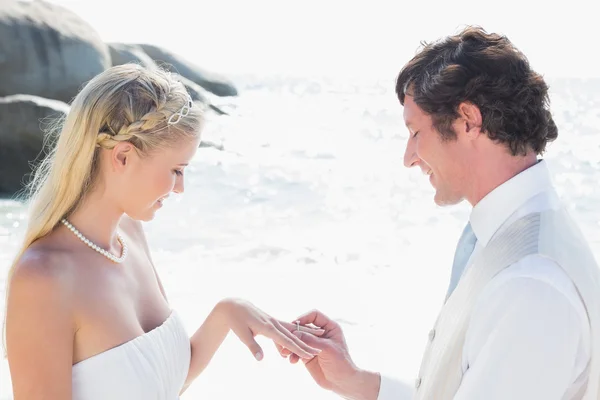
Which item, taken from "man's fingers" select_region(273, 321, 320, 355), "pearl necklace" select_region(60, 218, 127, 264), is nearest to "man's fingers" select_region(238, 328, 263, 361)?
"man's fingers" select_region(273, 321, 320, 355)

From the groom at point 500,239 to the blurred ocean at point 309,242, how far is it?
1.26 m

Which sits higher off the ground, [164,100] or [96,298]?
[164,100]

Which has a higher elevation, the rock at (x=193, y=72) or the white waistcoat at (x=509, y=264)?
the white waistcoat at (x=509, y=264)

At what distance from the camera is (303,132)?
97.8 feet

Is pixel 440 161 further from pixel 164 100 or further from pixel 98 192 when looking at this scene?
pixel 98 192

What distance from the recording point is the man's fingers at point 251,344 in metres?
2.56

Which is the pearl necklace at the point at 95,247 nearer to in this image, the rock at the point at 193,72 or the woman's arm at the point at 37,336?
the woman's arm at the point at 37,336

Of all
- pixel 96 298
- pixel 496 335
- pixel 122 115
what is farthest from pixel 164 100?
pixel 496 335

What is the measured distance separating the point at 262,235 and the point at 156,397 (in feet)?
30.1

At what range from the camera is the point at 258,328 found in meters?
2.67

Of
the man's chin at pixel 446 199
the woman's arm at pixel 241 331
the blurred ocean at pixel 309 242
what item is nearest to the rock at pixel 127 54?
the blurred ocean at pixel 309 242

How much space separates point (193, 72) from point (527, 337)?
27242 millimetres

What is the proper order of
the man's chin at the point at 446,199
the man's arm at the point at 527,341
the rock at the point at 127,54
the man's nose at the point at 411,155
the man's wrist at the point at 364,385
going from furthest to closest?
1. the rock at the point at 127,54
2. the man's wrist at the point at 364,385
3. the man's nose at the point at 411,155
4. the man's chin at the point at 446,199
5. the man's arm at the point at 527,341

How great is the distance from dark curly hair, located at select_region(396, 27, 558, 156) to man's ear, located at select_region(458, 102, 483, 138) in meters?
0.01
